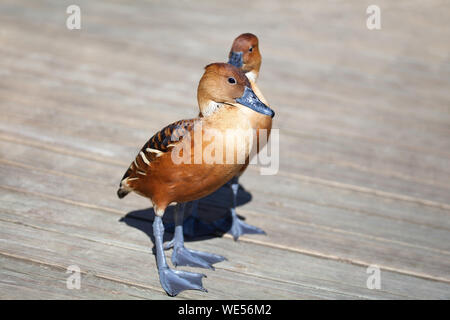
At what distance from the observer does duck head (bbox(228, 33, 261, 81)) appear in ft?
12.8

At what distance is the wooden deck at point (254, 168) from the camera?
11.0 feet

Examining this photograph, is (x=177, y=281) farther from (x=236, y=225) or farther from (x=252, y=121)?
(x=252, y=121)

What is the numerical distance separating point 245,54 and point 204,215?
1.15m

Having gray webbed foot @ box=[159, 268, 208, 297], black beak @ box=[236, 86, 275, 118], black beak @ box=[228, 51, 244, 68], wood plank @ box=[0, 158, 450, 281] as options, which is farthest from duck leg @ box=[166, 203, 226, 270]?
black beak @ box=[228, 51, 244, 68]

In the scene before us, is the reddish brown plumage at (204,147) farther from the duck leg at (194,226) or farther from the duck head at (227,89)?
the duck leg at (194,226)

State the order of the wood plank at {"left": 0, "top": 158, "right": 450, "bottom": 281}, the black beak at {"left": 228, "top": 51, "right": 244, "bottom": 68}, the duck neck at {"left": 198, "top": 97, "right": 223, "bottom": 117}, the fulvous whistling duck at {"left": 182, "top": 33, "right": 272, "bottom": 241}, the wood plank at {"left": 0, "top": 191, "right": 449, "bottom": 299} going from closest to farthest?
the duck neck at {"left": 198, "top": 97, "right": 223, "bottom": 117} → the wood plank at {"left": 0, "top": 191, "right": 449, "bottom": 299} → the fulvous whistling duck at {"left": 182, "top": 33, "right": 272, "bottom": 241} → the wood plank at {"left": 0, "top": 158, "right": 450, "bottom": 281} → the black beak at {"left": 228, "top": 51, "right": 244, "bottom": 68}

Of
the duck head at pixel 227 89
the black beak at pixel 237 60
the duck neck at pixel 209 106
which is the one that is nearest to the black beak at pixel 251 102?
the duck head at pixel 227 89

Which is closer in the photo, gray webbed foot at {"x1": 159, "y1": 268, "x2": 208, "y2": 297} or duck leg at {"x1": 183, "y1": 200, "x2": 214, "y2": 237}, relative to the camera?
gray webbed foot at {"x1": 159, "y1": 268, "x2": 208, "y2": 297}

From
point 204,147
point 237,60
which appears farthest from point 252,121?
point 237,60

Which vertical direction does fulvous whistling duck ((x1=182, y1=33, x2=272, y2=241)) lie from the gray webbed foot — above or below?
above

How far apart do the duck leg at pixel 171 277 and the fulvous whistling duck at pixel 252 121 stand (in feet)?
1.18

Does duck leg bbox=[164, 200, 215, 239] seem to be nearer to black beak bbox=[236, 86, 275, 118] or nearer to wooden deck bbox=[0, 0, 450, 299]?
wooden deck bbox=[0, 0, 450, 299]

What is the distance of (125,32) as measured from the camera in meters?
6.93
